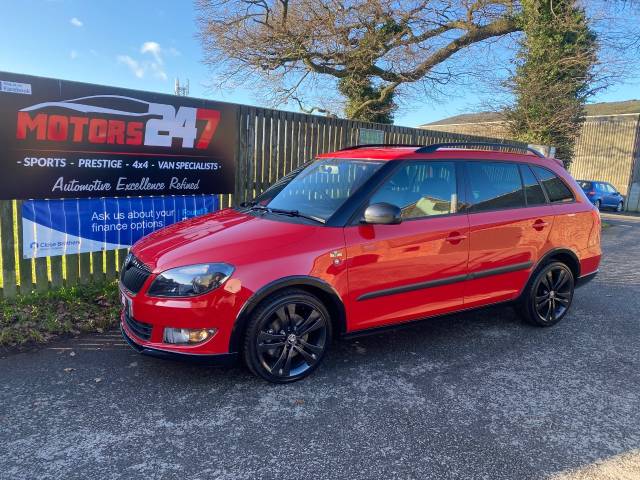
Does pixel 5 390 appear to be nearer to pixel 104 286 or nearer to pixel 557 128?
pixel 104 286

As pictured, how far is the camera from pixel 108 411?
309cm

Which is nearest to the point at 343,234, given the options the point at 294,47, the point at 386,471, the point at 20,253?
the point at 386,471

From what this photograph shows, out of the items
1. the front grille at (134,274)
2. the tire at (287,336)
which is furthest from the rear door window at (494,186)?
the front grille at (134,274)

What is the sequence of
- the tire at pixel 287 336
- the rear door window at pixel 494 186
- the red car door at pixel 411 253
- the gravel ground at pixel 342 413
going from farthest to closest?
the rear door window at pixel 494 186 → the red car door at pixel 411 253 → the tire at pixel 287 336 → the gravel ground at pixel 342 413

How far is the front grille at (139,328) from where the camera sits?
3330 millimetres

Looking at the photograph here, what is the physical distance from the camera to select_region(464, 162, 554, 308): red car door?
4.26 meters

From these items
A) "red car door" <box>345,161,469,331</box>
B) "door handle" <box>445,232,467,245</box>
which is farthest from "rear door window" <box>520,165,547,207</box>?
"door handle" <box>445,232,467,245</box>

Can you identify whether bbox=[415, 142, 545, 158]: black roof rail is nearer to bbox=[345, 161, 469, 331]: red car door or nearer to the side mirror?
bbox=[345, 161, 469, 331]: red car door

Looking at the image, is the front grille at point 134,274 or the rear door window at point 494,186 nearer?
the front grille at point 134,274

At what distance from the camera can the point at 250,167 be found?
688 centimetres

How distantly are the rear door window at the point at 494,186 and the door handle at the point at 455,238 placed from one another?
318 millimetres

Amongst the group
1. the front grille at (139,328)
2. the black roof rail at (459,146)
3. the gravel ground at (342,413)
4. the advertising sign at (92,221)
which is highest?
the black roof rail at (459,146)

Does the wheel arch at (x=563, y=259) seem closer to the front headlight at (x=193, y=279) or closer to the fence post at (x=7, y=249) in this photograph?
the front headlight at (x=193, y=279)

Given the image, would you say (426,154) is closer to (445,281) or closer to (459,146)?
(459,146)
